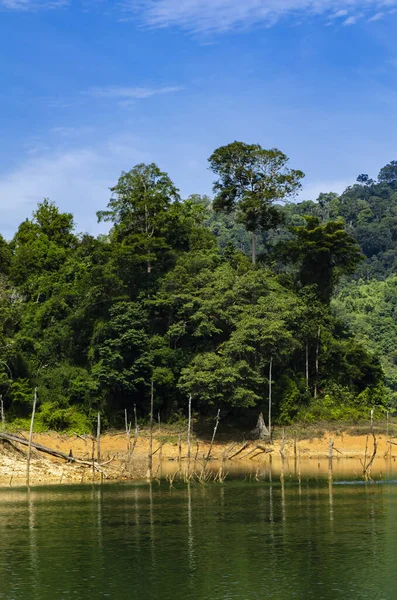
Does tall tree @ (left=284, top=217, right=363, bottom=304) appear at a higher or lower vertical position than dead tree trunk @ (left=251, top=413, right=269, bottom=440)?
higher

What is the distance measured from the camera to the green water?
73.7 feet

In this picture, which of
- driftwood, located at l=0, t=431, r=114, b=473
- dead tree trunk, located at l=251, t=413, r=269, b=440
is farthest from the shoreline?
driftwood, located at l=0, t=431, r=114, b=473

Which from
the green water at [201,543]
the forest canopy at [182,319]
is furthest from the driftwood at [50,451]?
the forest canopy at [182,319]

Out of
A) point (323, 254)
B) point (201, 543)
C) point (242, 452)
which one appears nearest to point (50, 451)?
point (242, 452)

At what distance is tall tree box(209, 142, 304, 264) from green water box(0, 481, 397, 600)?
3347 cm

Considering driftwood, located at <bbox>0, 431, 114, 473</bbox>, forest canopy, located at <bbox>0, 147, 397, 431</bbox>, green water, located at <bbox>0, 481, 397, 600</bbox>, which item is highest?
forest canopy, located at <bbox>0, 147, 397, 431</bbox>

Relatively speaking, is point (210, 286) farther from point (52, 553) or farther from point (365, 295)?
point (365, 295)

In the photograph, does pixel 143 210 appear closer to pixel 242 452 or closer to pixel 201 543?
pixel 242 452

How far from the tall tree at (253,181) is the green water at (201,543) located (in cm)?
3347

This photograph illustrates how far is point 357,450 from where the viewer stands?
192ft

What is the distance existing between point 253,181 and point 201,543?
1870 inches

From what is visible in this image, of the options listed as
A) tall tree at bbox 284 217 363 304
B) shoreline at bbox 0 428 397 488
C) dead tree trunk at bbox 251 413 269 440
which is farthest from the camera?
tall tree at bbox 284 217 363 304

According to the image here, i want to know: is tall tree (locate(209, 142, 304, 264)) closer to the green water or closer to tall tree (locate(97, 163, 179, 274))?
tall tree (locate(97, 163, 179, 274))

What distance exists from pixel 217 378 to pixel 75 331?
45.6ft
